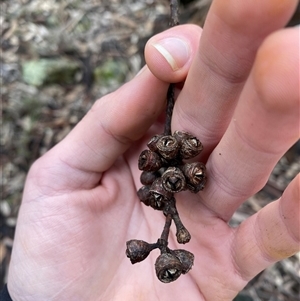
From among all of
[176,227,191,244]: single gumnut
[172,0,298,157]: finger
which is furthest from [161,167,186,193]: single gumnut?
[172,0,298,157]: finger

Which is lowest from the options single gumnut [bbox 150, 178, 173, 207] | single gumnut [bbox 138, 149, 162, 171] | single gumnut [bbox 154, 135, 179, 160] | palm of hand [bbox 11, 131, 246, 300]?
palm of hand [bbox 11, 131, 246, 300]

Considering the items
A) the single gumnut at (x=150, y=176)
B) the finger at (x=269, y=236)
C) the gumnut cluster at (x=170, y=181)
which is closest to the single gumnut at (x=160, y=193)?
the gumnut cluster at (x=170, y=181)

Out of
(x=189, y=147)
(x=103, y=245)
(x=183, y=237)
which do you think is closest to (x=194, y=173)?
(x=189, y=147)

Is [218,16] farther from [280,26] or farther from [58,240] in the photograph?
[58,240]

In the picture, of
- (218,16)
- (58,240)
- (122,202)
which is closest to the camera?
(218,16)

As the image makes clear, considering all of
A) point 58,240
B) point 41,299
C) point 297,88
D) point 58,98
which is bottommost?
point 58,98

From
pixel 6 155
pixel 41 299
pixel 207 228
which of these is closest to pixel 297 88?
pixel 207 228

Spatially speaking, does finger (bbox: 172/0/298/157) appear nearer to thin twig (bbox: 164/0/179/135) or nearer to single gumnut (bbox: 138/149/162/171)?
thin twig (bbox: 164/0/179/135)

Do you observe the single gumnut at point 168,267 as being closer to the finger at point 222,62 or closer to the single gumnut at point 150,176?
the single gumnut at point 150,176

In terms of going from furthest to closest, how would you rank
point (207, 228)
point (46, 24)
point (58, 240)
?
point (46, 24), point (58, 240), point (207, 228)
